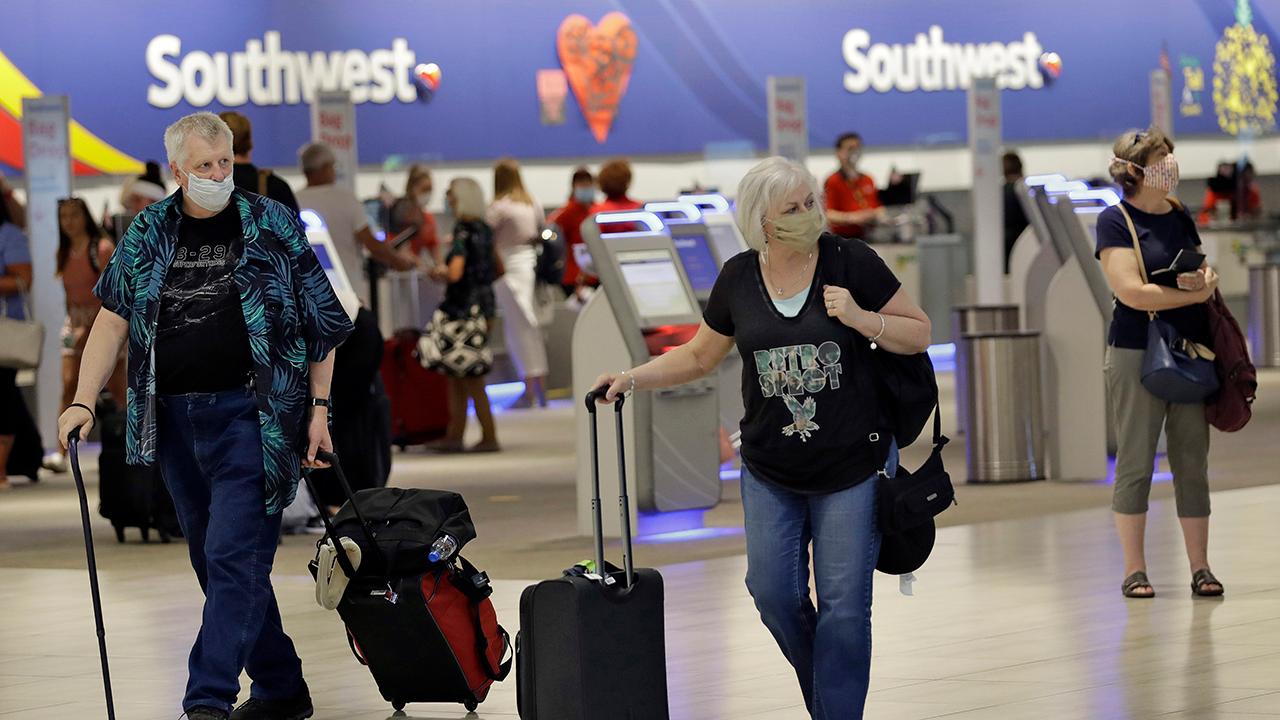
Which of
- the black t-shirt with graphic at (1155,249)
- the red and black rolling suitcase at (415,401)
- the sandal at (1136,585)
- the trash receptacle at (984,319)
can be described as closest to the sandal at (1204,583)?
the sandal at (1136,585)

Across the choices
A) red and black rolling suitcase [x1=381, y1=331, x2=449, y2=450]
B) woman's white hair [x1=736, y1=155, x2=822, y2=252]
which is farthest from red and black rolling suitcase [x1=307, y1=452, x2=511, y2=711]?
red and black rolling suitcase [x1=381, y1=331, x2=449, y2=450]

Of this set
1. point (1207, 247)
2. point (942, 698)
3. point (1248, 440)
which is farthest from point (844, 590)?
point (1207, 247)

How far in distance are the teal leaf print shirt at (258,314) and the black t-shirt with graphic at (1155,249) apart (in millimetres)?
3195

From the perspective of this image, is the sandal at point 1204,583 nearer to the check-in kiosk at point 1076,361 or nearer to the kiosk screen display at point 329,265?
the check-in kiosk at point 1076,361

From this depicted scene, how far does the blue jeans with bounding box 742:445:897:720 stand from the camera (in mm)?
5195

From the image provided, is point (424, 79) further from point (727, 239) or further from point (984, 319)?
point (727, 239)

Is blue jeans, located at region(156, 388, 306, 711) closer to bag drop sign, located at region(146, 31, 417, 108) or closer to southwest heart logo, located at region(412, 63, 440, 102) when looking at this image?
bag drop sign, located at region(146, 31, 417, 108)

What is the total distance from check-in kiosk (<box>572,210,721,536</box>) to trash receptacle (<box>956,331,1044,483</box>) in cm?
226

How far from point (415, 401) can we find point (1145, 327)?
8.17 metres

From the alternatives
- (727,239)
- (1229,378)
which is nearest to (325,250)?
(727,239)

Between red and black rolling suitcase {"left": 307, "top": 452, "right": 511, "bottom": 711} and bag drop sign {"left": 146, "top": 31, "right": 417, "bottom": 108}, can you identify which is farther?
bag drop sign {"left": 146, "top": 31, "right": 417, "bottom": 108}

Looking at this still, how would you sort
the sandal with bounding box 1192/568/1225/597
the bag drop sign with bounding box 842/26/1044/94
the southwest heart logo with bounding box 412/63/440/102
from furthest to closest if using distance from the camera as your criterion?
the bag drop sign with bounding box 842/26/1044/94, the southwest heart logo with bounding box 412/63/440/102, the sandal with bounding box 1192/568/1225/597

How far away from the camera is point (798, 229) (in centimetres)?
519

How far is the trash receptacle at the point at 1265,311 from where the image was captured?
20859mm
